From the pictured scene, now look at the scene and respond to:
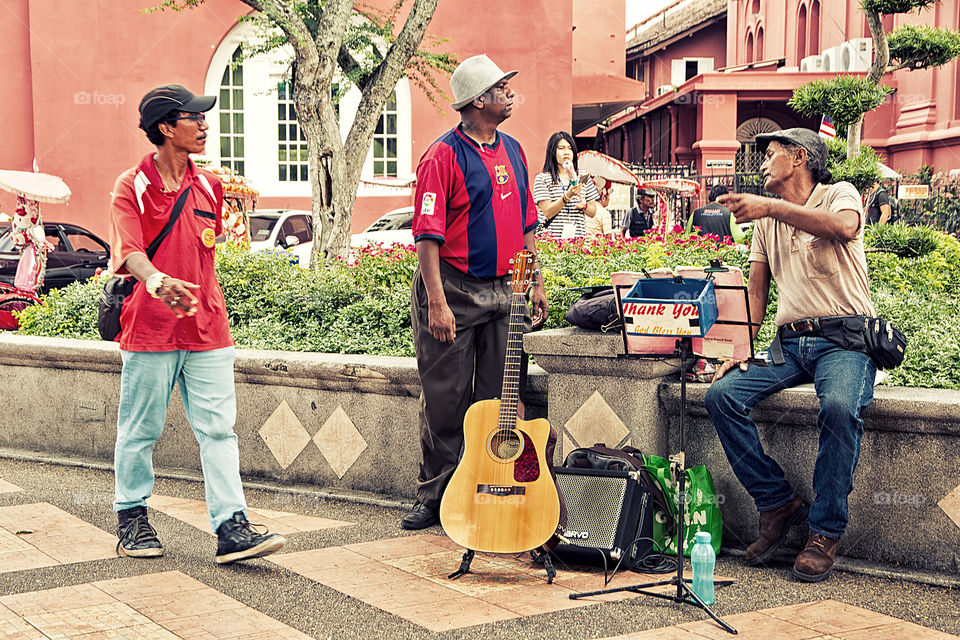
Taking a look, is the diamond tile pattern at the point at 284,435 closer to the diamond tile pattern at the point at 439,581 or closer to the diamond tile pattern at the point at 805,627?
the diamond tile pattern at the point at 439,581

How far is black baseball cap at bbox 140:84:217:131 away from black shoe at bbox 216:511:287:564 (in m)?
1.82

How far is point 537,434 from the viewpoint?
483 cm

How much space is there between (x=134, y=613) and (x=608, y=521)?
2.03 meters

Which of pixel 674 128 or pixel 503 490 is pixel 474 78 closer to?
pixel 503 490

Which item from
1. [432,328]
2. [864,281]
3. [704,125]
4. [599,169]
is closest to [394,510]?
[432,328]

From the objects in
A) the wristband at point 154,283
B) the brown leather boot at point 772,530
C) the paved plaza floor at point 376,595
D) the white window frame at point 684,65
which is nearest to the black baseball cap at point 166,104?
the wristband at point 154,283

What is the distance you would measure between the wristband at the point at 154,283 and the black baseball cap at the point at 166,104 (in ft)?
2.62

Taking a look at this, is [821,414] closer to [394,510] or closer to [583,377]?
[583,377]

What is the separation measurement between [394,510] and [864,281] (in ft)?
9.05

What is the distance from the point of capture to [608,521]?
4.90m

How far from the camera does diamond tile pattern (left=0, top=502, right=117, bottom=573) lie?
5062mm

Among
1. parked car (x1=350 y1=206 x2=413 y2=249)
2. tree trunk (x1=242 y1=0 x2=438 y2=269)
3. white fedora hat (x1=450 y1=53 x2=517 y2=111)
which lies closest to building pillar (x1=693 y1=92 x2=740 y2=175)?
parked car (x1=350 y1=206 x2=413 y2=249)

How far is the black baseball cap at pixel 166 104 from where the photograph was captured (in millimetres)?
4926

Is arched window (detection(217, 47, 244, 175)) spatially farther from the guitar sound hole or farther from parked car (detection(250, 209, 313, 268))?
the guitar sound hole
